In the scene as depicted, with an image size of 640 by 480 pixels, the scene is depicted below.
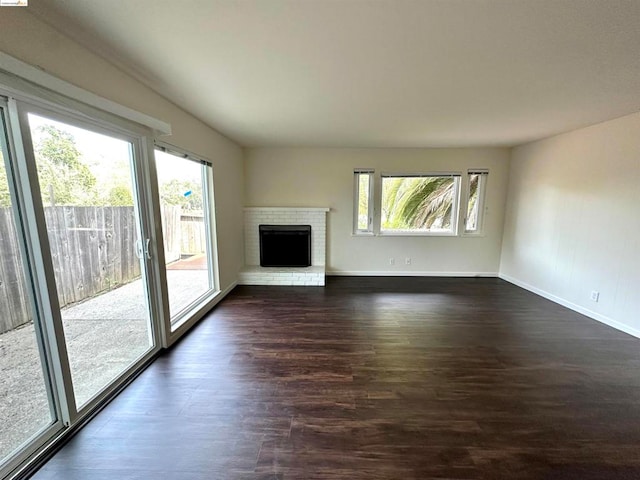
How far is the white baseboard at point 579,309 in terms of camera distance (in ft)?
9.52

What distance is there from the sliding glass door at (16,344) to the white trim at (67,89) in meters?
0.20

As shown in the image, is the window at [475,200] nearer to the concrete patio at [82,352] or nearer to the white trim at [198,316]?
the white trim at [198,316]

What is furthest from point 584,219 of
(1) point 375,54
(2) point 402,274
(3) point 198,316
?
(3) point 198,316

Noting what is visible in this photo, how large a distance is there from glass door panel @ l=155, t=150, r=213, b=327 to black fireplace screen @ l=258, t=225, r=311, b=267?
4.25 ft

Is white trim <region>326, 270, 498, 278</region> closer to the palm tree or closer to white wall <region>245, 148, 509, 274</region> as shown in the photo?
white wall <region>245, 148, 509, 274</region>

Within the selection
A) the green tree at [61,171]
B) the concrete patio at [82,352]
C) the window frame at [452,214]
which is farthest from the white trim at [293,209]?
the green tree at [61,171]

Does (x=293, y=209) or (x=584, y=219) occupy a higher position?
(x=293, y=209)

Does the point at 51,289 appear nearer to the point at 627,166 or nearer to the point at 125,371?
the point at 125,371

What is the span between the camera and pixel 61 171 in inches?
63.7

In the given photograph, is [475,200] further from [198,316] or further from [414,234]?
[198,316]

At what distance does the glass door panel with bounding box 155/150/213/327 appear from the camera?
107 inches

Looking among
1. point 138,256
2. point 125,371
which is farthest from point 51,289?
point 125,371

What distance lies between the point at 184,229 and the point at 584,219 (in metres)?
5.11

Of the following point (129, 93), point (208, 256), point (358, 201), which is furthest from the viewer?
point (358, 201)
